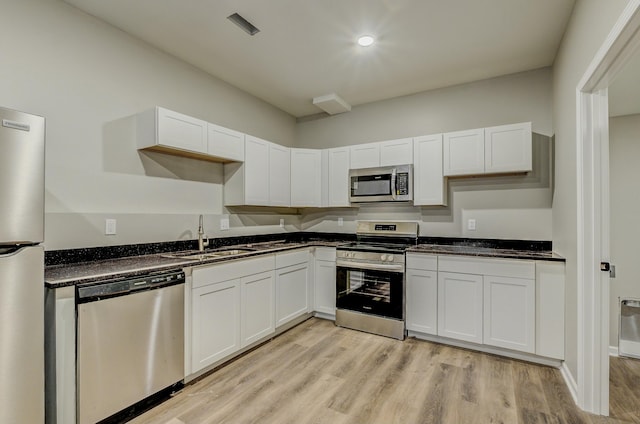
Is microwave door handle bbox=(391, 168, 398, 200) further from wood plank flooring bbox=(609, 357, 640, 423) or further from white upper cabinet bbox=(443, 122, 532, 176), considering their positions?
wood plank flooring bbox=(609, 357, 640, 423)

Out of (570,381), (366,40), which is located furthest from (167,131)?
(570,381)

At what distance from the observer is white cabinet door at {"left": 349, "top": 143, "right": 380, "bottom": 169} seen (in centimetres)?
376

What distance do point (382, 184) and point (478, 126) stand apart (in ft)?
4.09

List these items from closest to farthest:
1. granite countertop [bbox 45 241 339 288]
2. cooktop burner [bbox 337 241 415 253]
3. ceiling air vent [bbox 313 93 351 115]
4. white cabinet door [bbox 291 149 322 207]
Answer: granite countertop [bbox 45 241 339 288] < cooktop burner [bbox 337 241 415 253] < ceiling air vent [bbox 313 93 351 115] < white cabinet door [bbox 291 149 322 207]

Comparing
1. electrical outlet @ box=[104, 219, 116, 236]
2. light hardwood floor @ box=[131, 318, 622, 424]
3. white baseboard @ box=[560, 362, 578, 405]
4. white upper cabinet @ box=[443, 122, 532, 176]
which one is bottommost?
light hardwood floor @ box=[131, 318, 622, 424]

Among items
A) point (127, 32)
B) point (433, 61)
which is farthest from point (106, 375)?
point (433, 61)

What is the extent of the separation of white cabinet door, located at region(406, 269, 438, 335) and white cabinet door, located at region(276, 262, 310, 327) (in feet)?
3.94

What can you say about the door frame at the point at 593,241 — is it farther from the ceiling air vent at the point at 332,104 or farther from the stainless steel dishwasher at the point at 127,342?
the stainless steel dishwasher at the point at 127,342

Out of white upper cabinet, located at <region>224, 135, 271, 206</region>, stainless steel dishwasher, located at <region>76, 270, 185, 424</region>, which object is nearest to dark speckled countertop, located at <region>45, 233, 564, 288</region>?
stainless steel dishwasher, located at <region>76, 270, 185, 424</region>

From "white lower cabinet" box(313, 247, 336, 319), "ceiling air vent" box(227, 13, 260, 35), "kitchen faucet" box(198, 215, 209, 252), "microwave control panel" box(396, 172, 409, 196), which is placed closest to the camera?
Answer: "ceiling air vent" box(227, 13, 260, 35)

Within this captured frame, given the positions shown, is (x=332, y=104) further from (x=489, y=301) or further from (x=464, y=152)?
(x=489, y=301)

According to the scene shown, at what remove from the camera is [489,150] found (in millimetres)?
3117

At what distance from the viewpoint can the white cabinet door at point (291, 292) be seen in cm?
326

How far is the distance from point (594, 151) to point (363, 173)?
7.37ft
